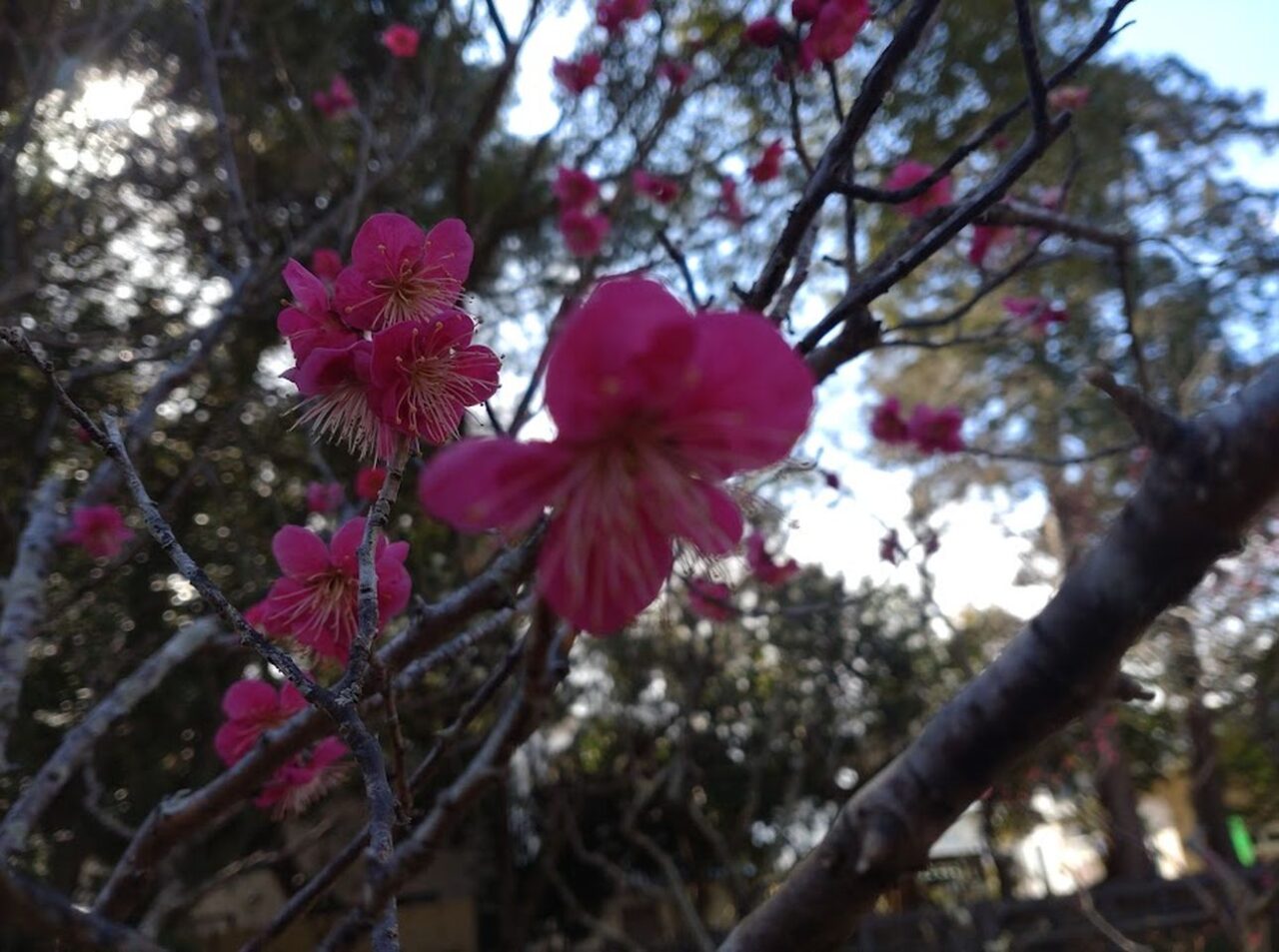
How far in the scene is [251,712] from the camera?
120cm

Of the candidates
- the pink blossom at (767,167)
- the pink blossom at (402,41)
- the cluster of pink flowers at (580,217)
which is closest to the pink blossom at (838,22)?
the pink blossom at (767,167)

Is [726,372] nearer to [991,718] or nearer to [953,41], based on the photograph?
[991,718]

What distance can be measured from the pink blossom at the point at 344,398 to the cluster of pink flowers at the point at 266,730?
1.50ft

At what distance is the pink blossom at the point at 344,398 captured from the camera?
2.62 feet

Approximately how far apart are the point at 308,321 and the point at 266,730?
59cm

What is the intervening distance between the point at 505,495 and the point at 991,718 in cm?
33

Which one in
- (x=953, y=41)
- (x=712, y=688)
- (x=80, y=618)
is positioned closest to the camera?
(x=80, y=618)

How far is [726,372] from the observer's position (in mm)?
520

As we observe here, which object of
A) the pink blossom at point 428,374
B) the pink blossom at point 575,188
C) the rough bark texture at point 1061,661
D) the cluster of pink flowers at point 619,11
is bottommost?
the rough bark texture at point 1061,661

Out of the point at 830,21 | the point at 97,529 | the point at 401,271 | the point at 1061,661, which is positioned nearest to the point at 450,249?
the point at 401,271

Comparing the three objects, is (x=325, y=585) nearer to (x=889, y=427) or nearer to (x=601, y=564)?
(x=601, y=564)

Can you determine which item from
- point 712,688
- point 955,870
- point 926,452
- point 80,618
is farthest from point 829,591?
point 955,870

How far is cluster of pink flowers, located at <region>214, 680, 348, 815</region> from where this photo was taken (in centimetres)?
120

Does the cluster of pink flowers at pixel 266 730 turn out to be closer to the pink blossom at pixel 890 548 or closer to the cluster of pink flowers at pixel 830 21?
the cluster of pink flowers at pixel 830 21
